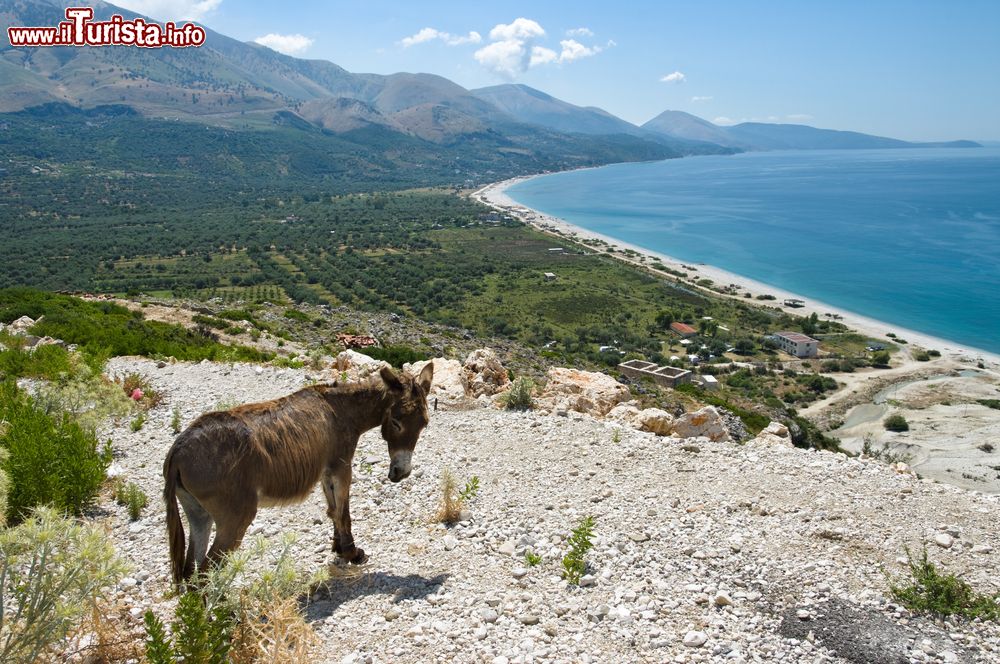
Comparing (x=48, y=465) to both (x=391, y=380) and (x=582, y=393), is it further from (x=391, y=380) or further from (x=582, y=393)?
(x=582, y=393)

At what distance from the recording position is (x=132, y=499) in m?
7.41

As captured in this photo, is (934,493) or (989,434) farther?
(989,434)

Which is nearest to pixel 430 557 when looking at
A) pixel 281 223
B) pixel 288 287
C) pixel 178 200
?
pixel 288 287

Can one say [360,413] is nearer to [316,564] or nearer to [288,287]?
[316,564]

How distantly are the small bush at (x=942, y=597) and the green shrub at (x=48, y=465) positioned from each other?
8314 mm

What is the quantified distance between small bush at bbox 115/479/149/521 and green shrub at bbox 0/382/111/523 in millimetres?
310

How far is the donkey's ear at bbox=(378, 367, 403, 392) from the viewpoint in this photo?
5972 mm

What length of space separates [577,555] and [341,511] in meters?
2.42

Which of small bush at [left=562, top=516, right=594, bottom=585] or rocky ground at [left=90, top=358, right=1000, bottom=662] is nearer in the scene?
rocky ground at [left=90, top=358, right=1000, bottom=662]

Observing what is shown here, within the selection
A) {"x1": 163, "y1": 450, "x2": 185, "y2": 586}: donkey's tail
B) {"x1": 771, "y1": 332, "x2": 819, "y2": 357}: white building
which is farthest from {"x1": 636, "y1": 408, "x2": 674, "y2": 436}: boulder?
{"x1": 771, "y1": 332, "x2": 819, "y2": 357}: white building

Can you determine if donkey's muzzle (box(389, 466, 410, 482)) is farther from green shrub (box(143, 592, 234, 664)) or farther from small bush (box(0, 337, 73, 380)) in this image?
small bush (box(0, 337, 73, 380))

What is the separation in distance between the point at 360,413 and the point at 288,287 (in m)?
78.7

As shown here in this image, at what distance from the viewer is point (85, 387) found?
33.2 feet

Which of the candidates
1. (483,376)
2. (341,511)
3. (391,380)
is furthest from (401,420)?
(483,376)
